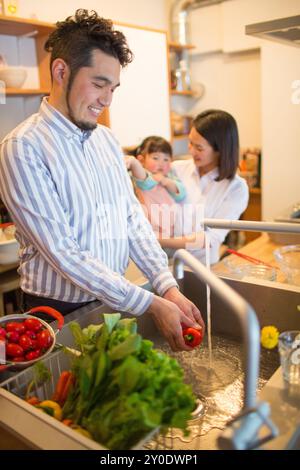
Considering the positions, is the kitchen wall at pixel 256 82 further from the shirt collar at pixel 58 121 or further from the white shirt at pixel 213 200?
the shirt collar at pixel 58 121

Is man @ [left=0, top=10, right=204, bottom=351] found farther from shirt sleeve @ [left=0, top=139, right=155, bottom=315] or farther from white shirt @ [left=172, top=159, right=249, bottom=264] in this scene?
white shirt @ [left=172, top=159, right=249, bottom=264]

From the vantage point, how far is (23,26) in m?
2.34

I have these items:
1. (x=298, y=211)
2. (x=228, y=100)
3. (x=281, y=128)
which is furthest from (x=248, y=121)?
(x=298, y=211)

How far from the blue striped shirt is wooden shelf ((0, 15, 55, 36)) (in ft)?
4.34

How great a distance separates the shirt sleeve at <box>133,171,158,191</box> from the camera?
1911mm

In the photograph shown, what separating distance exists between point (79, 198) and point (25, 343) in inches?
16.6

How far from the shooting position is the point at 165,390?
60 centimetres

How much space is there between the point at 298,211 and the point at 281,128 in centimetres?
119

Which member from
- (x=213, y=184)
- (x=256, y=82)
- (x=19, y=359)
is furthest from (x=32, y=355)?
(x=256, y=82)

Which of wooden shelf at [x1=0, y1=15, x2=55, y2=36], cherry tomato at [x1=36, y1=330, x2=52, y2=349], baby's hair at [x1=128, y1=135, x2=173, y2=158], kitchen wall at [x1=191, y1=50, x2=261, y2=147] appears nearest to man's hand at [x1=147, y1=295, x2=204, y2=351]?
cherry tomato at [x1=36, y1=330, x2=52, y2=349]

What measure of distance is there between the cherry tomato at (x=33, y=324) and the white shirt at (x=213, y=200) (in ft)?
3.04

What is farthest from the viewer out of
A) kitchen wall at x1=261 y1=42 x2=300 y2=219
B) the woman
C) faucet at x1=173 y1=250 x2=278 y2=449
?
kitchen wall at x1=261 y1=42 x2=300 y2=219

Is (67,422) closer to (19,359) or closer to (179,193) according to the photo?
(19,359)

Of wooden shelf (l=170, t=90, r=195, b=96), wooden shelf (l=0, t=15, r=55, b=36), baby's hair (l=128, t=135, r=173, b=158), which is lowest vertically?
baby's hair (l=128, t=135, r=173, b=158)
